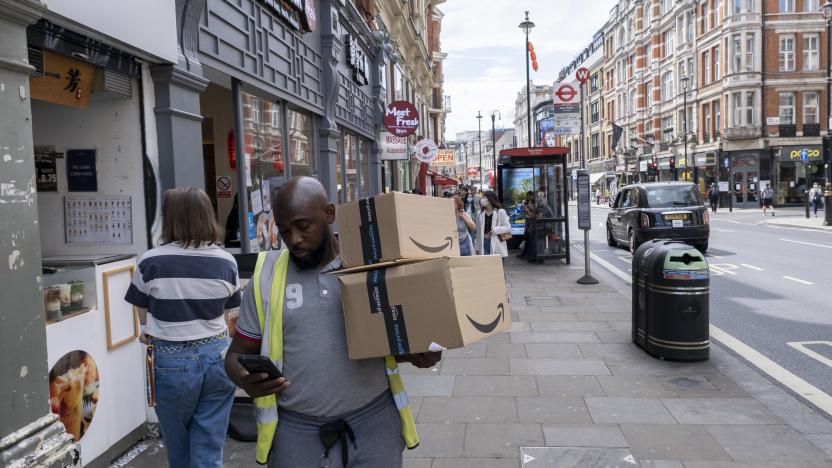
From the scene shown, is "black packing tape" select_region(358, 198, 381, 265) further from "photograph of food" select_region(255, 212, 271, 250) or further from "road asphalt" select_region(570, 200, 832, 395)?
"photograph of food" select_region(255, 212, 271, 250)

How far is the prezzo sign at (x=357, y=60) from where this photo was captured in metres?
13.3

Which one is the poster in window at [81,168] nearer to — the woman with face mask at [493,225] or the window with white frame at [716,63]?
the woman with face mask at [493,225]

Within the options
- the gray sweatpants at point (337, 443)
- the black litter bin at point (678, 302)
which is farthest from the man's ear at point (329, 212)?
the black litter bin at point (678, 302)

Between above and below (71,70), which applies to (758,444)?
below

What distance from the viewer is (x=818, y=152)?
133ft

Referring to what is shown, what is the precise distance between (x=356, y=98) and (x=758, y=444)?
39.8 ft

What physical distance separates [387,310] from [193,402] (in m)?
1.76

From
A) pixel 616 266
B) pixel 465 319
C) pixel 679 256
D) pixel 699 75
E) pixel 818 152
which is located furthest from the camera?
pixel 699 75

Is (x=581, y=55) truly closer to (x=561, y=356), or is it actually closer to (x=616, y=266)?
(x=616, y=266)

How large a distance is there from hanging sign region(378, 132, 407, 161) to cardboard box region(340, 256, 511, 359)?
1611cm

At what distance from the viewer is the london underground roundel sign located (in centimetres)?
1681

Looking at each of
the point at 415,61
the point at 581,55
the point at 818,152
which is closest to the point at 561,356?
the point at 415,61

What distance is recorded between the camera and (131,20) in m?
4.58

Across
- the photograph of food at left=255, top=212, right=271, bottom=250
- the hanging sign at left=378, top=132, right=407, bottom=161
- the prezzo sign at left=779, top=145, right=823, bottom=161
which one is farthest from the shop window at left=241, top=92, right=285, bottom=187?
the prezzo sign at left=779, top=145, right=823, bottom=161
